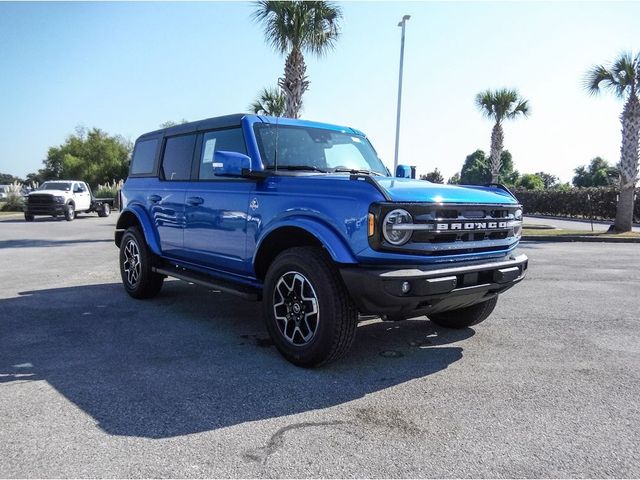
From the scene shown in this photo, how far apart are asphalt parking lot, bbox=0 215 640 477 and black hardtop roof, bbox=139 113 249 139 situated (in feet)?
6.82

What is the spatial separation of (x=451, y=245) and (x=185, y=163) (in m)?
3.25

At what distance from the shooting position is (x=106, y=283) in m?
7.52

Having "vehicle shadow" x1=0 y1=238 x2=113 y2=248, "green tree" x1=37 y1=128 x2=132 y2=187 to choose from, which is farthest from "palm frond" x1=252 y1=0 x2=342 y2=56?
"green tree" x1=37 y1=128 x2=132 y2=187

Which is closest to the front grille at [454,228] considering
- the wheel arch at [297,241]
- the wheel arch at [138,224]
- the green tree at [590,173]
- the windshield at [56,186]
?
the wheel arch at [297,241]

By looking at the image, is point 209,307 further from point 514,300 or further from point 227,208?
point 514,300

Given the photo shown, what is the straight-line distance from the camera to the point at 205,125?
17.5 ft

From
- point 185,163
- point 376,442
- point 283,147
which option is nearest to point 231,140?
point 283,147

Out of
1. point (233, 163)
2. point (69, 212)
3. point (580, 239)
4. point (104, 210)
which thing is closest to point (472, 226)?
point (233, 163)

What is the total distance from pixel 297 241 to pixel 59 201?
21.6m

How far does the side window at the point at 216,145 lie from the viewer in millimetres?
4758

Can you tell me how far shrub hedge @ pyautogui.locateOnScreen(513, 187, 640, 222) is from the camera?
98.0ft

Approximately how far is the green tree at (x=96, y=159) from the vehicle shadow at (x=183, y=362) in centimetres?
5137

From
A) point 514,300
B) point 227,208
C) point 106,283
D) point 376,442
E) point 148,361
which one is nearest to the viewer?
point 376,442

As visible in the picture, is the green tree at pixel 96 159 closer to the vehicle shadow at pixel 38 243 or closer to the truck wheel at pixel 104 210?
the truck wheel at pixel 104 210
